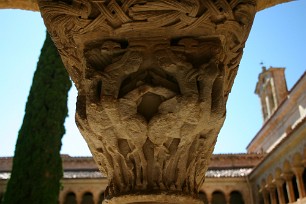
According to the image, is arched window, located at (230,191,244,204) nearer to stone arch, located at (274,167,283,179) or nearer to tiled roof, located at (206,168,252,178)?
tiled roof, located at (206,168,252,178)

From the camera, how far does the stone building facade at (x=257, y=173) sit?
1210 cm

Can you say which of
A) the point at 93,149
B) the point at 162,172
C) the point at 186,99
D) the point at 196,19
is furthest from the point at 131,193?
the point at 196,19

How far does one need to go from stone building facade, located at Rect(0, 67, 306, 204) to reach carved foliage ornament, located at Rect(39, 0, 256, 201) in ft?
31.5

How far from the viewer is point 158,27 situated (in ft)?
4.53

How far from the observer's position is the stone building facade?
1210cm

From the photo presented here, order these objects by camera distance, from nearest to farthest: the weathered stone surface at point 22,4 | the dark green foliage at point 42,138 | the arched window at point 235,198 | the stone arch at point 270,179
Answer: the weathered stone surface at point 22,4, the dark green foliage at point 42,138, the stone arch at point 270,179, the arched window at point 235,198

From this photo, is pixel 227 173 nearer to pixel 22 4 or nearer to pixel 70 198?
pixel 70 198

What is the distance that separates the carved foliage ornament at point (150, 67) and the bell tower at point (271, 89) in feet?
75.4

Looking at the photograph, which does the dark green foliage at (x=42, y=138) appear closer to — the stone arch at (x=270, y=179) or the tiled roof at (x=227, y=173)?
the stone arch at (x=270, y=179)

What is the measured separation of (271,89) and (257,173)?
1077 cm

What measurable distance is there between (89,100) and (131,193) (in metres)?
0.45

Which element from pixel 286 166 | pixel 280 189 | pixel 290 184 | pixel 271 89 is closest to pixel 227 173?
pixel 280 189

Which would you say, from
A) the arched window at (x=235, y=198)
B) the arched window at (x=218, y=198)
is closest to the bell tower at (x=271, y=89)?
the arched window at (x=235, y=198)

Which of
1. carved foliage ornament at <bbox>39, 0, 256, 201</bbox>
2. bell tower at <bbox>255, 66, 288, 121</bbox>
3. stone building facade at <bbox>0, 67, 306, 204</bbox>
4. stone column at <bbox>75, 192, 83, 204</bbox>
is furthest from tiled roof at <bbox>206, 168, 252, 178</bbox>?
carved foliage ornament at <bbox>39, 0, 256, 201</bbox>
